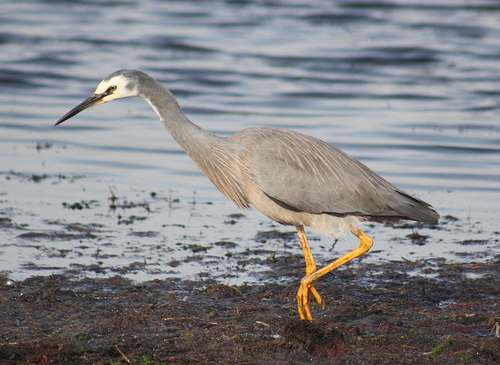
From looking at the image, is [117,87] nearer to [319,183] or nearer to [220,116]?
[319,183]

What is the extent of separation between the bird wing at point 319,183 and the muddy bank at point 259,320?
0.70 m

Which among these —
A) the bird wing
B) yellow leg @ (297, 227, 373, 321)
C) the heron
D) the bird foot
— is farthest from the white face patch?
the bird foot

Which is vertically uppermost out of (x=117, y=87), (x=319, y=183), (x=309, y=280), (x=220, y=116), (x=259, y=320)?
(x=117, y=87)

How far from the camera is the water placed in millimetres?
7543

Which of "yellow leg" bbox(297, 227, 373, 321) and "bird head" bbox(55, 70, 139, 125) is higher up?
"bird head" bbox(55, 70, 139, 125)

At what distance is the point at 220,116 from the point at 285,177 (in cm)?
804

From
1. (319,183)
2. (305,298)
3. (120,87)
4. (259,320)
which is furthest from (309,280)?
(120,87)

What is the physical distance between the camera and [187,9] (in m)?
24.2

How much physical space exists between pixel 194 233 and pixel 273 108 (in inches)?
285

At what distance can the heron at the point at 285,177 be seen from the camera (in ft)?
20.2

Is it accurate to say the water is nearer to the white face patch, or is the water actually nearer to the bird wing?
the bird wing

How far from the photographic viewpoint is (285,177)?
20.1ft

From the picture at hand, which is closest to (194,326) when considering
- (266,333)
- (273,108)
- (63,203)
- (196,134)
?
(266,333)

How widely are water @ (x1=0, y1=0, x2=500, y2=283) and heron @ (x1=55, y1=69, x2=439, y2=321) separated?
872 millimetres
